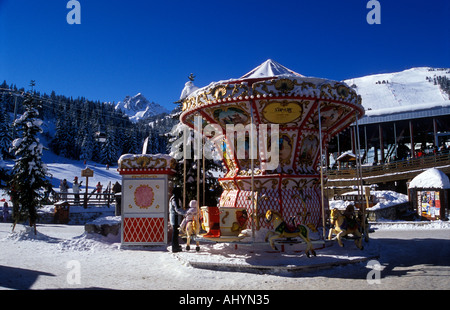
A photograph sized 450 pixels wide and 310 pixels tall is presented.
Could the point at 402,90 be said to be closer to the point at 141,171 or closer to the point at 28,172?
the point at 141,171

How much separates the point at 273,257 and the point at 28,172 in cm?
1137

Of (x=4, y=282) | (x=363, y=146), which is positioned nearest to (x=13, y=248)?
(x=4, y=282)

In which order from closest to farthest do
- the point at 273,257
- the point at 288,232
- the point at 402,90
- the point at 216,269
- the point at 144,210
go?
the point at 216,269
the point at 288,232
the point at 273,257
the point at 144,210
the point at 402,90

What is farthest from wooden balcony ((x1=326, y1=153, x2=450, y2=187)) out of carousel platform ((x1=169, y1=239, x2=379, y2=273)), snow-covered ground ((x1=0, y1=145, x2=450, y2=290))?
snow-covered ground ((x1=0, y1=145, x2=450, y2=290))

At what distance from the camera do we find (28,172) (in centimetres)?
1509

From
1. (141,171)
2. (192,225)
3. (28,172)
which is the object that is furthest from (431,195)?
(28,172)

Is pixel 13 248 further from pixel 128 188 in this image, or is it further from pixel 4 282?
pixel 4 282

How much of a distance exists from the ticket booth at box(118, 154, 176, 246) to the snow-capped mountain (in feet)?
247

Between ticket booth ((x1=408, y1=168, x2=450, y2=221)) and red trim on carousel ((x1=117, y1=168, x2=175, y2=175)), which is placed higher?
red trim on carousel ((x1=117, y1=168, x2=175, y2=175))

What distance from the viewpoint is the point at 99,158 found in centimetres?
7469

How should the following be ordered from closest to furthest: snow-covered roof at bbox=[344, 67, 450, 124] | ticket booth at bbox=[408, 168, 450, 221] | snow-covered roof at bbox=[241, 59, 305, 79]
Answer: snow-covered roof at bbox=[241, 59, 305, 79] → ticket booth at bbox=[408, 168, 450, 221] → snow-covered roof at bbox=[344, 67, 450, 124]

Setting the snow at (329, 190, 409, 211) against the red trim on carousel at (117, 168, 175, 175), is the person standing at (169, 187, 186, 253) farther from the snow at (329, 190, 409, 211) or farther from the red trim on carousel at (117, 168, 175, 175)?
the snow at (329, 190, 409, 211)

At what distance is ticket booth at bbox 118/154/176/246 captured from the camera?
12078 mm

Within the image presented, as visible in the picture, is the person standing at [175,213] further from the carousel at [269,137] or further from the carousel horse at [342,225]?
the carousel horse at [342,225]
